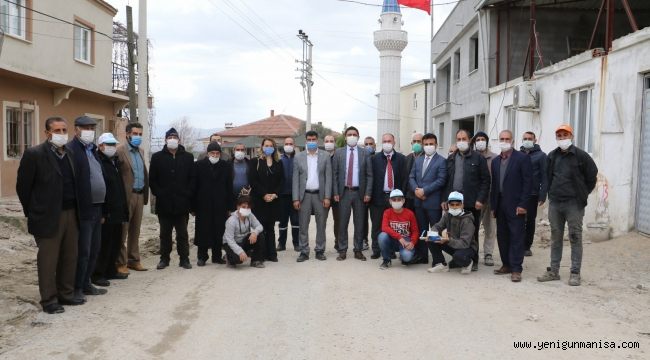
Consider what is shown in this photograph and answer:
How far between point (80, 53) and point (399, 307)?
663 inches

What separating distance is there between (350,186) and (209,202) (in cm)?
225

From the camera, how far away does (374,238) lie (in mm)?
9422

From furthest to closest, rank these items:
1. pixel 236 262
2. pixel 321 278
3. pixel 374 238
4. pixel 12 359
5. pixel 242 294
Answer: pixel 374 238
pixel 236 262
pixel 321 278
pixel 242 294
pixel 12 359

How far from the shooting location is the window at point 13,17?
14.7 m

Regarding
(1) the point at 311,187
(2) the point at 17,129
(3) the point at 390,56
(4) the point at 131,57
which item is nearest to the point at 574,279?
(1) the point at 311,187

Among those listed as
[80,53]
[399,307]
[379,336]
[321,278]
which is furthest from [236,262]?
[80,53]

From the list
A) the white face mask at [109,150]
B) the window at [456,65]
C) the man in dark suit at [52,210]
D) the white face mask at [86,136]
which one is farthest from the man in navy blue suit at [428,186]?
the window at [456,65]

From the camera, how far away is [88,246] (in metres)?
6.58

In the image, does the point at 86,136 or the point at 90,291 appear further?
the point at 90,291

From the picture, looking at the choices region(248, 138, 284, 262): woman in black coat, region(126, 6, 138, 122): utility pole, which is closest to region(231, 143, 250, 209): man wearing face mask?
region(248, 138, 284, 262): woman in black coat

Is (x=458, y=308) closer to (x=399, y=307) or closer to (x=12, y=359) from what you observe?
(x=399, y=307)

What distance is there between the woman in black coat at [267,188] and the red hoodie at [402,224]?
1769 millimetres

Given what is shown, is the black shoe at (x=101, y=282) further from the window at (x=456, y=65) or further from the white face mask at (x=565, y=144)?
the window at (x=456, y=65)

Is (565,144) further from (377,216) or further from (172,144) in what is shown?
(172,144)
